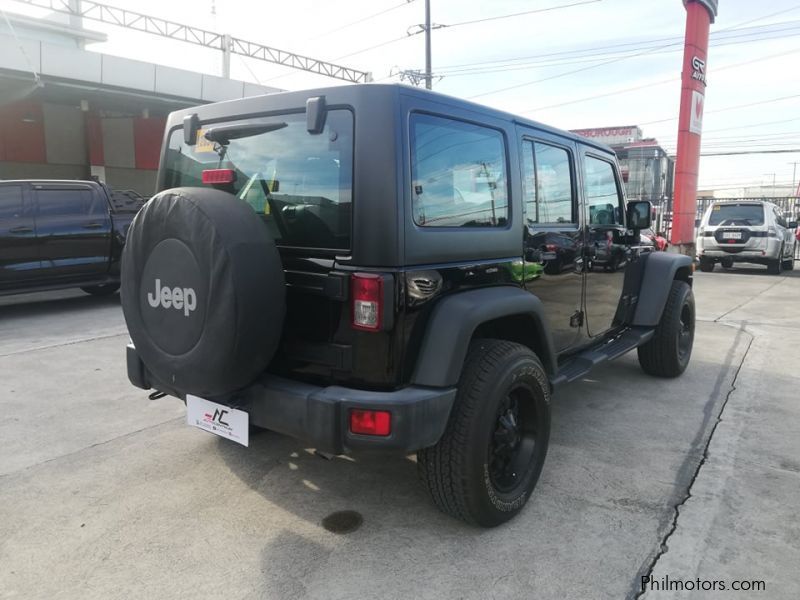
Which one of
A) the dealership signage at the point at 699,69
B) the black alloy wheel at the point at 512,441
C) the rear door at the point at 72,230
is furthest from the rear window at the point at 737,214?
the black alloy wheel at the point at 512,441

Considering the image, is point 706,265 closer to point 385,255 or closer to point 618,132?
point 385,255

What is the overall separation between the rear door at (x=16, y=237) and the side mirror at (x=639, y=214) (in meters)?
6.93

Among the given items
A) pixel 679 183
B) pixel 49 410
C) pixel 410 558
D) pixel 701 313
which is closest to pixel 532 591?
pixel 410 558

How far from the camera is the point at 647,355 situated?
4996 millimetres

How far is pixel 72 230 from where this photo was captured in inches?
307

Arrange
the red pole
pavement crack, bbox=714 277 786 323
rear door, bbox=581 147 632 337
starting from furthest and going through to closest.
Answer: the red pole < pavement crack, bbox=714 277 786 323 < rear door, bbox=581 147 632 337

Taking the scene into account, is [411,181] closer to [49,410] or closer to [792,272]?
[49,410]

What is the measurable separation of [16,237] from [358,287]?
667 cm

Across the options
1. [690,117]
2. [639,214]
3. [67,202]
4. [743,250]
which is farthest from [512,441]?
[690,117]

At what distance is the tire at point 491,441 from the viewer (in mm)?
2512

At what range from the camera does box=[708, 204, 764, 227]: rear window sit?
45.8 ft

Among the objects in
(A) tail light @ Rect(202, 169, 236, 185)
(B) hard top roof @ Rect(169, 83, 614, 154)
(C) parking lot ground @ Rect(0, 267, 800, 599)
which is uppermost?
(B) hard top roof @ Rect(169, 83, 614, 154)

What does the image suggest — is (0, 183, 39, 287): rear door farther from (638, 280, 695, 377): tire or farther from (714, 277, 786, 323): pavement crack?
(714, 277, 786, 323): pavement crack

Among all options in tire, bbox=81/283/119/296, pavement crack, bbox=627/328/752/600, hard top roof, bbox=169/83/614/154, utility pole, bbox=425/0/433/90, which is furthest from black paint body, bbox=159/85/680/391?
utility pole, bbox=425/0/433/90
